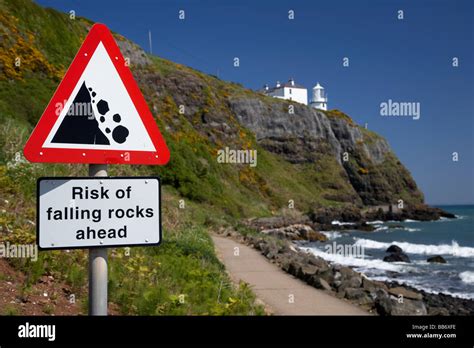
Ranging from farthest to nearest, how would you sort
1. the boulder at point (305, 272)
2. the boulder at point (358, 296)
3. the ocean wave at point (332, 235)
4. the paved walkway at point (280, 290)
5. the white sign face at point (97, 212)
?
the ocean wave at point (332, 235), the boulder at point (305, 272), the boulder at point (358, 296), the paved walkway at point (280, 290), the white sign face at point (97, 212)

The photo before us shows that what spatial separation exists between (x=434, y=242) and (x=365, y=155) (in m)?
56.6

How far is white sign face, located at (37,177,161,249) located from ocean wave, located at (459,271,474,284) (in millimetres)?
22917

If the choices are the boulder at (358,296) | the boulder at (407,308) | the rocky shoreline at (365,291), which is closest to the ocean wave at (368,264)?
the rocky shoreline at (365,291)

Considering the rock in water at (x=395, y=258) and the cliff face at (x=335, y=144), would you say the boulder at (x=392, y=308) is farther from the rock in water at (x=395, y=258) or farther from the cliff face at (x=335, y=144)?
the cliff face at (x=335, y=144)

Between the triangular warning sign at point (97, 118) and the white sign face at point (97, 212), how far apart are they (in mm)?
177

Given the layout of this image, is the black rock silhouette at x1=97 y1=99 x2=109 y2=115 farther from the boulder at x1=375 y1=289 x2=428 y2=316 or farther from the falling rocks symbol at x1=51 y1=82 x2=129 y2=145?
the boulder at x1=375 y1=289 x2=428 y2=316

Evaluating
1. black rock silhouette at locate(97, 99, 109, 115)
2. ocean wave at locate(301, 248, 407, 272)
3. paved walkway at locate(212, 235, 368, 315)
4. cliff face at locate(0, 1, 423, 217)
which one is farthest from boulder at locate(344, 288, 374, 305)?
ocean wave at locate(301, 248, 407, 272)

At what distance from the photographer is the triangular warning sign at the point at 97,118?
9.05 ft

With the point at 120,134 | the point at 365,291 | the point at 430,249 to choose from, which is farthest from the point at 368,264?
the point at 120,134

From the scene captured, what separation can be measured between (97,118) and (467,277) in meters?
24.3
